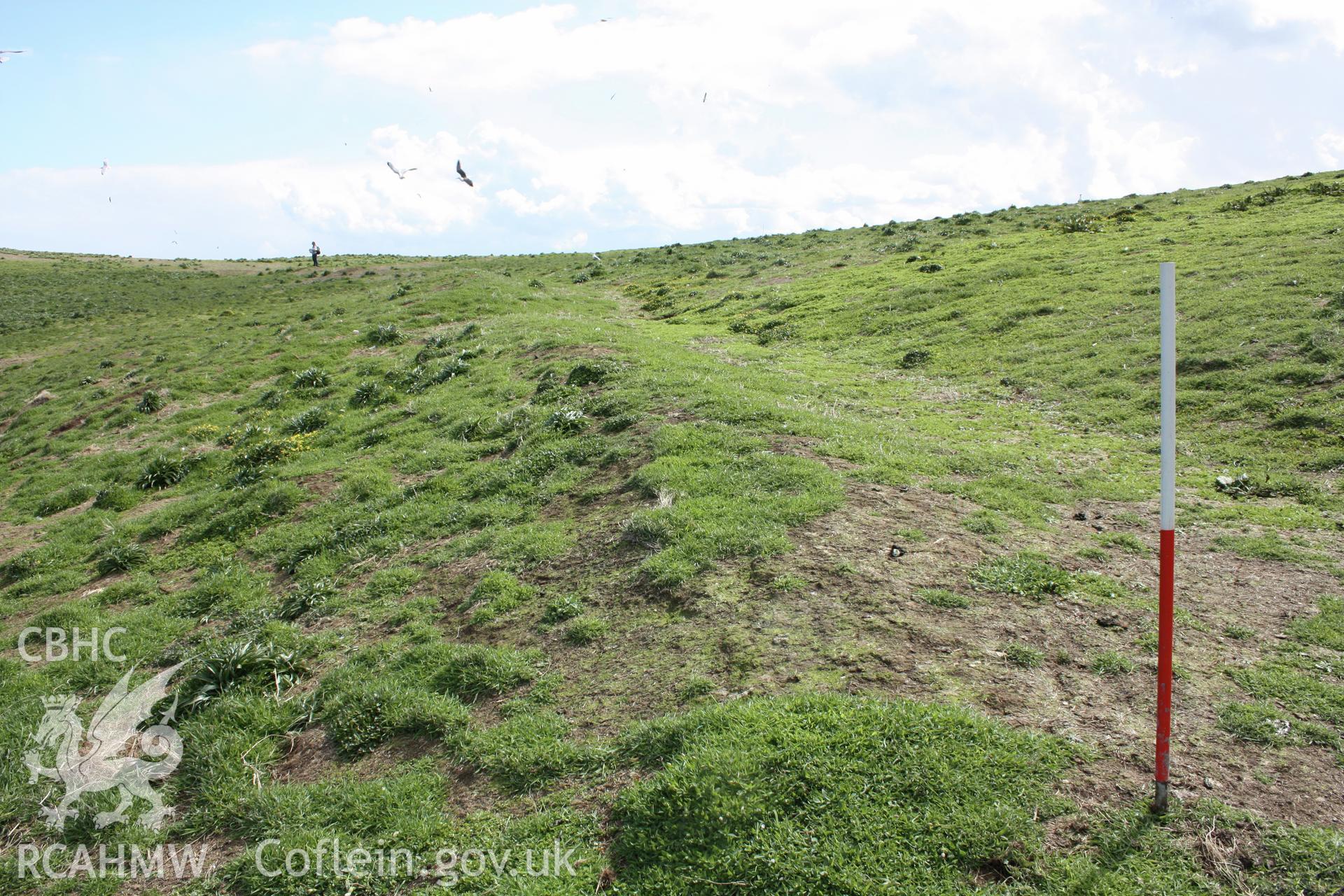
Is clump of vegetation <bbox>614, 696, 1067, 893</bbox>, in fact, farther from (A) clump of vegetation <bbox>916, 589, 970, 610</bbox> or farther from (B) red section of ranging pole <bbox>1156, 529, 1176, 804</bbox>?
(A) clump of vegetation <bbox>916, 589, 970, 610</bbox>

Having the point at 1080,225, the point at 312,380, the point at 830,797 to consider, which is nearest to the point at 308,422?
the point at 312,380

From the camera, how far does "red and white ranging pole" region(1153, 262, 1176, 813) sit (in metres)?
4.70

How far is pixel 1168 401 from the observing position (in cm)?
477

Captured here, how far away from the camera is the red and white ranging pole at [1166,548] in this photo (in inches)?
185

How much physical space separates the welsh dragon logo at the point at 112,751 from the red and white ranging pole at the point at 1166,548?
25.4ft

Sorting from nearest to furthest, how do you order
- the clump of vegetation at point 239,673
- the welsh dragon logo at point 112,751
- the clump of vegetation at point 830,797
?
the clump of vegetation at point 830,797 < the welsh dragon logo at point 112,751 < the clump of vegetation at point 239,673

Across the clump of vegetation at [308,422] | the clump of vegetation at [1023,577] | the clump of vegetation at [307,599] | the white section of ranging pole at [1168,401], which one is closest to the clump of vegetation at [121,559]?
the clump of vegetation at [307,599]

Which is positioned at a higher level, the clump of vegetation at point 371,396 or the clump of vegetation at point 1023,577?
the clump of vegetation at point 371,396

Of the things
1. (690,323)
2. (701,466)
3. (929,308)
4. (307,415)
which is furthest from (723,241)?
(701,466)

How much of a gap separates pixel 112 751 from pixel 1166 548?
941 cm

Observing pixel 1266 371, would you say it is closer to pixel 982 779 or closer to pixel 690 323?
pixel 982 779

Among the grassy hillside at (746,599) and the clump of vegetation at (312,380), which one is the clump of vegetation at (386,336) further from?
the grassy hillside at (746,599)

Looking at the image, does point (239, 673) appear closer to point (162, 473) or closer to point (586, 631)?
point (586, 631)

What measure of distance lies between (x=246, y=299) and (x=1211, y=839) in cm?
4785
